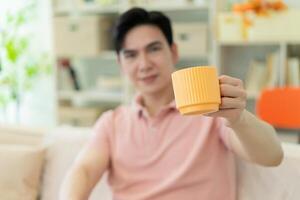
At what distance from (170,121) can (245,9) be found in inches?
63.6

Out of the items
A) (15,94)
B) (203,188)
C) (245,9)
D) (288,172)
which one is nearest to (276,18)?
(245,9)

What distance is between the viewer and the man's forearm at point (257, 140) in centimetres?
108

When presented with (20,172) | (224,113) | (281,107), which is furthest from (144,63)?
(281,107)

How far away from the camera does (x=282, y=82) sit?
2.92m

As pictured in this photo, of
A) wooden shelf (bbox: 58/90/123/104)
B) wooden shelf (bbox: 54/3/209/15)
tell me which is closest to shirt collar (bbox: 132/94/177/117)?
wooden shelf (bbox: 54/3/209/15)

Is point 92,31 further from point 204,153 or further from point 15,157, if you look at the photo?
point 204,153

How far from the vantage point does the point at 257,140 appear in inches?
44.2

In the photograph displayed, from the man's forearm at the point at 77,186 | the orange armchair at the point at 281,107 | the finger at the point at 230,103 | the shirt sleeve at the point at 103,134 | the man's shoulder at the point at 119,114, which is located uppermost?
the finger at the point at 230,103

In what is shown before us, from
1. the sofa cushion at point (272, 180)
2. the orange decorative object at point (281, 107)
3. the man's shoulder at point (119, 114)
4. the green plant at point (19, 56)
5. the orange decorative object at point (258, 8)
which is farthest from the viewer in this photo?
the green plant at point (19, 56)

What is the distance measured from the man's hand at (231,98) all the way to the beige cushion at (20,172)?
1.01 m

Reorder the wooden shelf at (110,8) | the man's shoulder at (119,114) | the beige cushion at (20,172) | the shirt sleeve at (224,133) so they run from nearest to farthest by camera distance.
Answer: the shirt sleeve at (224,133) → the man's shoulder at (119,114) → the beige cushion at (20,172) → the wooden shelf at (110,8)

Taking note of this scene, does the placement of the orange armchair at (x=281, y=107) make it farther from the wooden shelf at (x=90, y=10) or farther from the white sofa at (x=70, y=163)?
the wooden shelf at (x=90, y=10)

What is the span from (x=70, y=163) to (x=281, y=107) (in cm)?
132

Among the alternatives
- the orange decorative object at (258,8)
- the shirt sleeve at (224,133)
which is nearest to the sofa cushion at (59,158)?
the shirt sleeve at (224,133)
